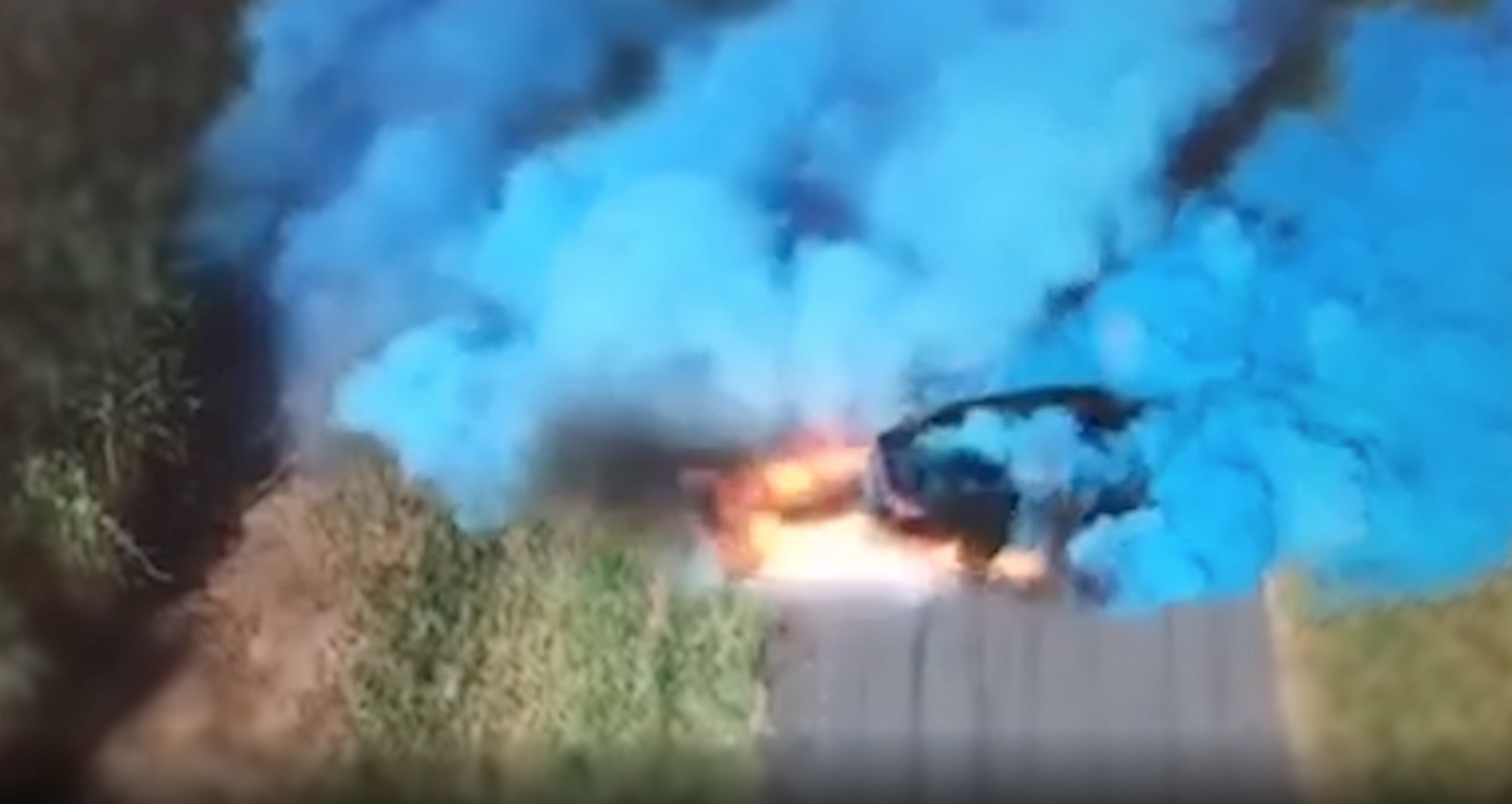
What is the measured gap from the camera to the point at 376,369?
1.07 metres

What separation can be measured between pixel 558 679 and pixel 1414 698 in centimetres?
31

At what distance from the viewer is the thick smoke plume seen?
1047 mm

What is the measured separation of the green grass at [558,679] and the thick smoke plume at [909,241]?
0.13 feet

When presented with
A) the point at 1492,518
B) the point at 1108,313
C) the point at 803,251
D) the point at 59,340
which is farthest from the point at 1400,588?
the point at 59,340

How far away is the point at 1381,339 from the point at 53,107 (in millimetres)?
513

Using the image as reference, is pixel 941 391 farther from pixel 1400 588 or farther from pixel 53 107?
pixel 53 107

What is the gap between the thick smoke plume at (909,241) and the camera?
3.43 ft

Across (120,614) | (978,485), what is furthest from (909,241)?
(120,614)

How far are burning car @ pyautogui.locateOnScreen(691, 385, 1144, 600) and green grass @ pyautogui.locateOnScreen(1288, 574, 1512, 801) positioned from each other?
0.29 ft

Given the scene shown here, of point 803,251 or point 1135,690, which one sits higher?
point 803,251

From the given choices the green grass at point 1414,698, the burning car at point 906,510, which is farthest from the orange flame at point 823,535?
the green grass at point 1414,698

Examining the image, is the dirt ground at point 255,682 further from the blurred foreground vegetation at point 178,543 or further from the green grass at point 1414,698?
the green grass at point 1414,698

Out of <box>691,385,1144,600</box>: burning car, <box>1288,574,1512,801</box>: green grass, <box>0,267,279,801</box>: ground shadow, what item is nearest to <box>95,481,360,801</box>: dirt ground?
<box>0,267,279,801</box>: ground shadow

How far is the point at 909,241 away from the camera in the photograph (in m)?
1.07
